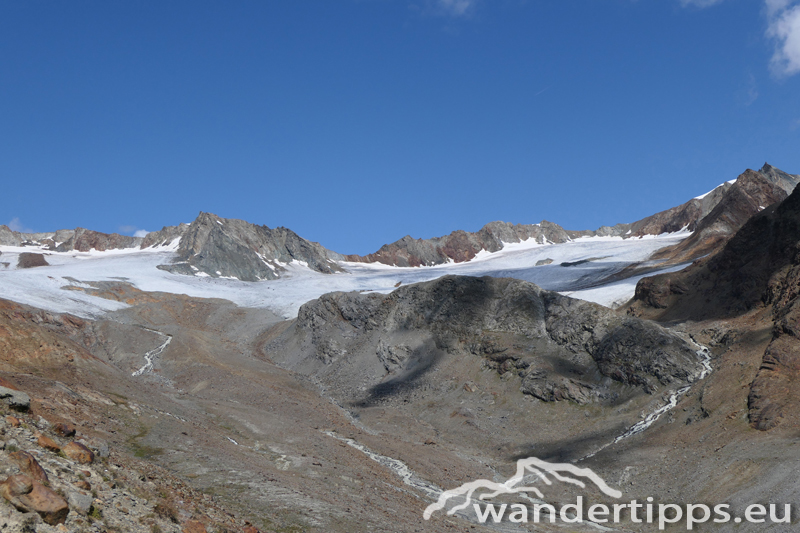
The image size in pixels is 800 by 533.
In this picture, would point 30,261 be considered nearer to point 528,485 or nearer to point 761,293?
point 528,485

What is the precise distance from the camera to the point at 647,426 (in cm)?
4488

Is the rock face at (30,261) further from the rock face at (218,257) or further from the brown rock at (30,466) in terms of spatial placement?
the brown rock at (30,466)

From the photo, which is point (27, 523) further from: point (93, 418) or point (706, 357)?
point (706, 357)

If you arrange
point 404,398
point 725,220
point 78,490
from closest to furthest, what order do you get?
Answer: point 78,490 < point 404,398 < point 725,220

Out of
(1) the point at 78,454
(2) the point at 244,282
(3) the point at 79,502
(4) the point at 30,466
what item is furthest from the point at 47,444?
(2) the point at 244,282

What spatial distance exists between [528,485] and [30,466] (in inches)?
1300

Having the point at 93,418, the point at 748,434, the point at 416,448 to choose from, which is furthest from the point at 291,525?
the point at 748,434

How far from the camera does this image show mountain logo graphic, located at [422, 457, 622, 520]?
3597cm

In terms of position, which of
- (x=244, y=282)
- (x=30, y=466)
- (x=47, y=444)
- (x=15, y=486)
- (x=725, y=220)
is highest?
(x=725, y=220)

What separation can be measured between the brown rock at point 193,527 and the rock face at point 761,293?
115 feet

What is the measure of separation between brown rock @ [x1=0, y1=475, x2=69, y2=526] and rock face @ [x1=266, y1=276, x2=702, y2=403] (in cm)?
4590

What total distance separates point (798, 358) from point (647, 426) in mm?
11512

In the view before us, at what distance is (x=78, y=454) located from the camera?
57.1 ft

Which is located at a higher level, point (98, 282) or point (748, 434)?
point (98, 282)
